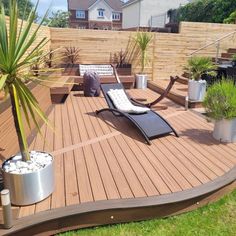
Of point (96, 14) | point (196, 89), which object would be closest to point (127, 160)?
point (196, 89)

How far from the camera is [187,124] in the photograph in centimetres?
489

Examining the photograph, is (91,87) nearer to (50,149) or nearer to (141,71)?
(141,71)

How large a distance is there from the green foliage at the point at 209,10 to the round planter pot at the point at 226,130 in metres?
13.2

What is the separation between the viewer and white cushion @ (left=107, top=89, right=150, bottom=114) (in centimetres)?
457

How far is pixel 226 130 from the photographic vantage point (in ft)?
12.9

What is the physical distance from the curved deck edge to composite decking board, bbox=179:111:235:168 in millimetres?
799

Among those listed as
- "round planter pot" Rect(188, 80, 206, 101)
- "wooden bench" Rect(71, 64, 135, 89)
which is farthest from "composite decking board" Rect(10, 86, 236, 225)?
"wooden bench" Rect(71, 64, 135, 89)

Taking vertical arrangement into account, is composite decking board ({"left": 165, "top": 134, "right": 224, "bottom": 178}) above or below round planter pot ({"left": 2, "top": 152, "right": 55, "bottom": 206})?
below

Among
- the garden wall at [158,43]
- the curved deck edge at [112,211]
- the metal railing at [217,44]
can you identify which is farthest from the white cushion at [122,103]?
the metal railing at [217,44]

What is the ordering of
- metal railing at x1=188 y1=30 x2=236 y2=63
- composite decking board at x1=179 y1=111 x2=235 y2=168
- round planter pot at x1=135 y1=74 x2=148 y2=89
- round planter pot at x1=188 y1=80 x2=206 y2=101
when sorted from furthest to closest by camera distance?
metal railing at x1=188 y1=30 x2=236 y2=63, round planter pot at x1=135 y1=74 x2=148 y2=89, round planter pot at x1=188 y1=80 x2=206 y2=101, composite decking board at x1=179 y1=111 x2=235 y2=168

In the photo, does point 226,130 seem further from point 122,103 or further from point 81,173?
point 81,173

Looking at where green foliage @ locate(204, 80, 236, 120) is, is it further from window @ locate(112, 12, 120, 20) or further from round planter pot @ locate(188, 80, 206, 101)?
window @ locate(112, 12, 120, 20)

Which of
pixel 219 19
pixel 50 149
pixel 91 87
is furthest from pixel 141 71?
pixel 219 19

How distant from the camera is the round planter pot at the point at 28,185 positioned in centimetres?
228
